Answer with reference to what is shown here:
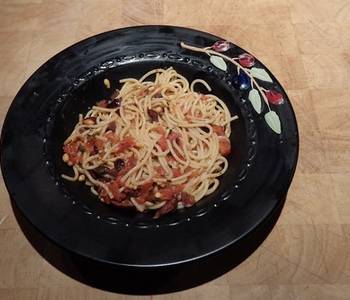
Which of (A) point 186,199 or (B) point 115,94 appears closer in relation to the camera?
(A) point 186,199

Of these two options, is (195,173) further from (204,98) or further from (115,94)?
(115,94)

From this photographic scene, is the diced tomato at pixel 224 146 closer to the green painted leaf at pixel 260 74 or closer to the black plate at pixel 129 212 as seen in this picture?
the black plate at pixel 129 212

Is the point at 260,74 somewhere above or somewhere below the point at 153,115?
above

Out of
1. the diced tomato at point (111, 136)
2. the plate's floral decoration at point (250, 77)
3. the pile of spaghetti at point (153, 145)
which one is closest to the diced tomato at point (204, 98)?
the pile of spaghetti at point (153, 145)

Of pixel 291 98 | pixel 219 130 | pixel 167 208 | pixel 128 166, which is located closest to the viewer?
pixel 167 208

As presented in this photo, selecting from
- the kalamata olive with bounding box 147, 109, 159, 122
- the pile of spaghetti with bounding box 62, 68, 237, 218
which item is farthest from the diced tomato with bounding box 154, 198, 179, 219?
the kalamata olive with bounding box 147, 109, 159, 122

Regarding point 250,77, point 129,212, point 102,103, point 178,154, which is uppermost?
point 250,77

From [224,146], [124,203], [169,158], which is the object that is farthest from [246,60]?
[124,203]
